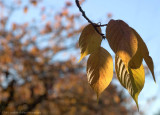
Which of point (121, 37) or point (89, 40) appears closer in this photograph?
point (121, 37)

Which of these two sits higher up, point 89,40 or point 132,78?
point 89,40

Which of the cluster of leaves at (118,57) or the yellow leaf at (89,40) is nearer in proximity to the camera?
Result: the cluster of leaves at (118,57)

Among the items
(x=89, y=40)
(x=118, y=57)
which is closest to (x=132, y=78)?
(x=118, y=57)

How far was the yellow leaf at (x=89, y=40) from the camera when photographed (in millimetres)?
695

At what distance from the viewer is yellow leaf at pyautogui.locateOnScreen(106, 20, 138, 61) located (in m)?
0.55

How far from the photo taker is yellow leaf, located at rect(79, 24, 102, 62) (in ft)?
2.28

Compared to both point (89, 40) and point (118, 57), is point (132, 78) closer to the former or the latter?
point (118, 57)

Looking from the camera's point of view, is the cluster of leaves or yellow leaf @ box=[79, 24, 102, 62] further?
yellow leaf @ box=[79, 24, 102, 62]

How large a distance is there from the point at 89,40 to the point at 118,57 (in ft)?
0.35

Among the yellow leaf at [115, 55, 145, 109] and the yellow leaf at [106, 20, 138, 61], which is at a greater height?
the yellow leaf at [106, 20, 138, 61]

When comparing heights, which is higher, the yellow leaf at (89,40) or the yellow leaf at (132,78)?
the yellow leaf at (89,40)

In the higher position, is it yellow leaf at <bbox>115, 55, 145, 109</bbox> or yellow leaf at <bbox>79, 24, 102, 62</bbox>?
yellow leaf at <bbox>79, 24, 102, 62</bbox>

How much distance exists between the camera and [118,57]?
2.14 ft

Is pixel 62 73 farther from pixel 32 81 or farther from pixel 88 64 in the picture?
pixel 88 64
